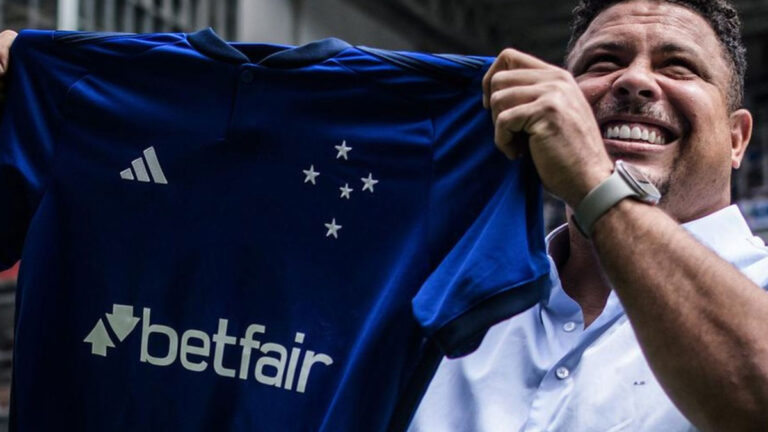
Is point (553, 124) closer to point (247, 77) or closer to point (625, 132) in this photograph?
point (625, 132)

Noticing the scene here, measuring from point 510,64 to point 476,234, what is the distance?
0.35m

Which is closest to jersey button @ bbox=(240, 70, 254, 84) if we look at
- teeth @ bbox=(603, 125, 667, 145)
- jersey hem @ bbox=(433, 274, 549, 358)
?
jersey hem @ bbox=(433, 274, 549, 358)

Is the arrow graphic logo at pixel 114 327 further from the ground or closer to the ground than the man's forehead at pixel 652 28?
closer to the ground

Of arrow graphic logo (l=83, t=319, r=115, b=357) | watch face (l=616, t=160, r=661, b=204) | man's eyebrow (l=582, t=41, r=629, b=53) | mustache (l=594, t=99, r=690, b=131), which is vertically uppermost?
man's eyebrow (l=582, t=41, r=629, b=53)

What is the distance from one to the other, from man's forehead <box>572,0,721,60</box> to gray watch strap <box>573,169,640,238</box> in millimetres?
694

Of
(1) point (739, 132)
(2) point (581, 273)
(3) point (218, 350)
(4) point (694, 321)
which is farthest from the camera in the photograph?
(1) point (739, 132)

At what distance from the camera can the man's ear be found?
2789 mm

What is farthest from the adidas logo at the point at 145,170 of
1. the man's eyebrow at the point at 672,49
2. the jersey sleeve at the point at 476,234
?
the man's eyebrow at the point at 672,49

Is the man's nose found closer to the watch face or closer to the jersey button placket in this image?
the watch face

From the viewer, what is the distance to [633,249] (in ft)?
6.40

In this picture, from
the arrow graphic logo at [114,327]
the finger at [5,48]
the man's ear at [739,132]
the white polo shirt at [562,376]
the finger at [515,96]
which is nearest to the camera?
the finger at [515,96]

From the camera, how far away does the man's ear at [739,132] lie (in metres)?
2.79

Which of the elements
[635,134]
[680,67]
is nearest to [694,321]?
[635,134]

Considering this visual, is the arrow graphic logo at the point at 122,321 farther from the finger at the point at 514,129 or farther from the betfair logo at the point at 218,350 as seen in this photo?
the finger at the point at 514,129
